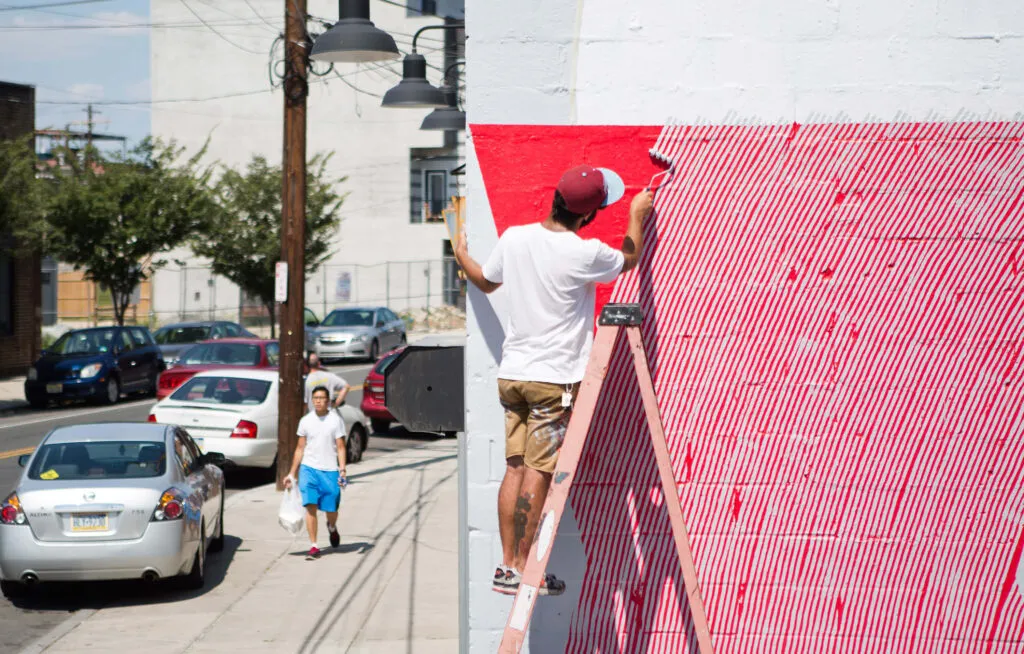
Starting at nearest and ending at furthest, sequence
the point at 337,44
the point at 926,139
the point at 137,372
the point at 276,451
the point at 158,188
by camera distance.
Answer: the point at 926,139 < the point at 337,44 < the point at 276,451 < the point at 137,372 < the point at 158,188

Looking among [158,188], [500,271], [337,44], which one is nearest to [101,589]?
[337,44]

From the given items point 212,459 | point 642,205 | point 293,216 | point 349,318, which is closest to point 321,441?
point 212,459

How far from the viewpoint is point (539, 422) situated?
437cm

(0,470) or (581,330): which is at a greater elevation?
(581,330)

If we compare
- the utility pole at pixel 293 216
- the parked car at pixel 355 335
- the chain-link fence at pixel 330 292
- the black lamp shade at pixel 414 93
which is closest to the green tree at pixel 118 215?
the parked car at pixel 355 335

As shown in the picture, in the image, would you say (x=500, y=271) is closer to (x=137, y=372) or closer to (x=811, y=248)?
(x=811, y=248)

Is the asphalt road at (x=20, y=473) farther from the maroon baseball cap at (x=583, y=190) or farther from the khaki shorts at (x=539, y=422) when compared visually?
the maroon baseball cap at (x=583, y=190)

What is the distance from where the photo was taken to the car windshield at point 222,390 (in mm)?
16938

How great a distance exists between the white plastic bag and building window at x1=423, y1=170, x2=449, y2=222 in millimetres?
44287

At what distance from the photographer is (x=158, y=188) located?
3466 centimetres

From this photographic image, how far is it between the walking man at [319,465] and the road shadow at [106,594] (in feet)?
3.30

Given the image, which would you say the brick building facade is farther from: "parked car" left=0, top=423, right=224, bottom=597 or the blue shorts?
"parked car" left=0, top=423, right=224, bottom=597

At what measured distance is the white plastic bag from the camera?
39.0 ft

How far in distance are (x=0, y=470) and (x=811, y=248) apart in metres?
15.0
